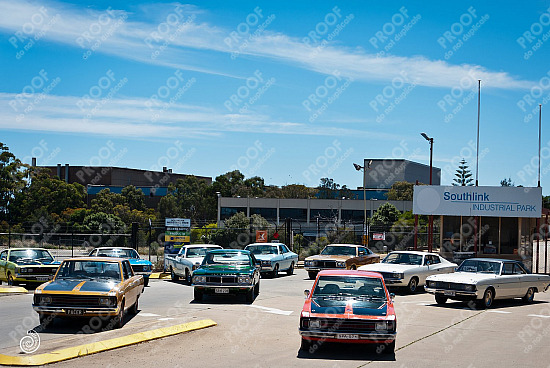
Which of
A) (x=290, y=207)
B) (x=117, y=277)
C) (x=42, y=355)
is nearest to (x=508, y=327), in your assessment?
(x=117, y=277)

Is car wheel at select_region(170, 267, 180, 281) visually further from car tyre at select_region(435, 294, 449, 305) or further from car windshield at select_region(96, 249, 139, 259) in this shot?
car tyre at select_region(435, 294, 449, 305)

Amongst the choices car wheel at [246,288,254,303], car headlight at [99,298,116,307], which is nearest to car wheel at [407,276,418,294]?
car wheel at [246,288,254,303]

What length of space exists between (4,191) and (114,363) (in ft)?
242

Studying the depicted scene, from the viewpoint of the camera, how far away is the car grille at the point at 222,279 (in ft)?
60.7

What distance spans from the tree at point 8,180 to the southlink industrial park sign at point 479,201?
190 ft

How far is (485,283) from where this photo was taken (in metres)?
18.8

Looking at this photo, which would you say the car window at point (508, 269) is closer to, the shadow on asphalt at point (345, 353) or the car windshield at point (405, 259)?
the car windshield at point (405, 259)

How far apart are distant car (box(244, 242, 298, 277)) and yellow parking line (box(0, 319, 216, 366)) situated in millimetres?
13865

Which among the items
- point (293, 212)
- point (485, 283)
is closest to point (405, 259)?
point (485, 283)

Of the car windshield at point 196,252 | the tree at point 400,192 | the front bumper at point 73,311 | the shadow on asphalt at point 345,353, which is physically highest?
the tree at point 400,192

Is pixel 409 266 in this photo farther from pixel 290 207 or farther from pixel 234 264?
pixel 290 207

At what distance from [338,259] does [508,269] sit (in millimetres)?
8001

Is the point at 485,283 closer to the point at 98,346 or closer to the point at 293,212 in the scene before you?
the point at 98,346

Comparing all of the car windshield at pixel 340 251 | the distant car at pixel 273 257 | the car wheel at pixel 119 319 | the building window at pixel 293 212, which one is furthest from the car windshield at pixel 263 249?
the building window at pixel 293 212
